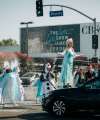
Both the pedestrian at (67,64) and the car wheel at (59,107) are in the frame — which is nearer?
the car wheel at (59,107)

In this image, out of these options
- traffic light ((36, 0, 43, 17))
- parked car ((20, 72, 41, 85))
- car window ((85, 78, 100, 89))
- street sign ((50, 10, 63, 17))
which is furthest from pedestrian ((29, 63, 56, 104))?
parked car ((20, 72, 41, 85))

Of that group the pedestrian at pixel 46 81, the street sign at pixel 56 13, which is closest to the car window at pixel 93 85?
the pedestrian at pixel 46 81

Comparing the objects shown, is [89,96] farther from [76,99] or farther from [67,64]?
[67,64]

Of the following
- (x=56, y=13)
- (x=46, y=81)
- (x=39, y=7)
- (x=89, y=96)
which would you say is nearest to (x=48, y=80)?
(x=46, y=81)

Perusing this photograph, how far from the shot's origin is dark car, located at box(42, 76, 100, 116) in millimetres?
11672

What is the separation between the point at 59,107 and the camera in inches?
474

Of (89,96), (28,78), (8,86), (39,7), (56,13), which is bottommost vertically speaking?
(28,78)

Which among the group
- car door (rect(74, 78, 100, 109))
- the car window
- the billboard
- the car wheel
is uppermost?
Result: the billboard

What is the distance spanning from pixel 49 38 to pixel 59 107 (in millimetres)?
62751

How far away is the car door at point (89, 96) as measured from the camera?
11625 millimetres

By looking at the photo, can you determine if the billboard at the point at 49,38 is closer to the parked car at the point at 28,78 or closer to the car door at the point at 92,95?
the parked car at the point at 28,78

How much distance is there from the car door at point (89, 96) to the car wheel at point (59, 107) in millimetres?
354

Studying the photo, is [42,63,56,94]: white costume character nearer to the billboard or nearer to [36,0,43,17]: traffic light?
[36,0,43,17]: traffic light

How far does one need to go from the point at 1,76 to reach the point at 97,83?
4849 millimetres
